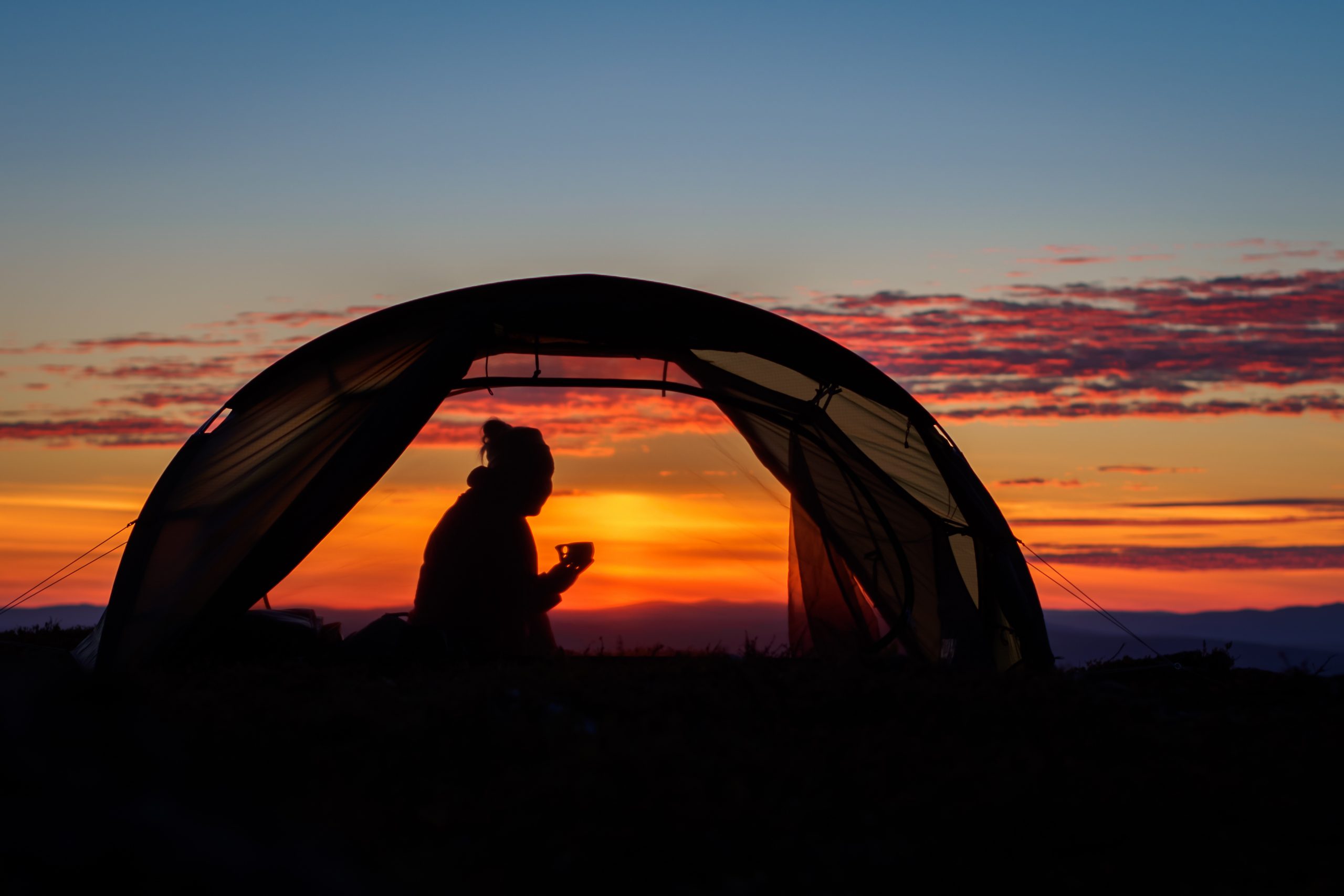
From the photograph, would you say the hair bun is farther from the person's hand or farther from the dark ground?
the dark ground

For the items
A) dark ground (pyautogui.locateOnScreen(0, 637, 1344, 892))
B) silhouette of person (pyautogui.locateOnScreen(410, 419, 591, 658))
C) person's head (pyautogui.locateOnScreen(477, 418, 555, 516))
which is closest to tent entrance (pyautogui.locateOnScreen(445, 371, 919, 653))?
person's head (pyautogui.locateOnScreen(477, 418, 555, 516))

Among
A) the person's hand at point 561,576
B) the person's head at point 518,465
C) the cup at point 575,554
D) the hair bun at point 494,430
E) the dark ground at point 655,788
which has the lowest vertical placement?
the dark ground at point 655,788

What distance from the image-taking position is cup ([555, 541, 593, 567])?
8430 mm

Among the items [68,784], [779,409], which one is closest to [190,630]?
[68,784]

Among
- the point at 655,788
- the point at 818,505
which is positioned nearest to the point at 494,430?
the point at 818,505

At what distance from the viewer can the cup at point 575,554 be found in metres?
8.43

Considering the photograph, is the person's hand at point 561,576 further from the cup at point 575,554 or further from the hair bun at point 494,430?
the hair bun at point 494,430

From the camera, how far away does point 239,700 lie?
5.62m

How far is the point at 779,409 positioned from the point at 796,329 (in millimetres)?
724

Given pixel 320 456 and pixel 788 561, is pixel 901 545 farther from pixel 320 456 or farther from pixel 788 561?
pixel 320 456

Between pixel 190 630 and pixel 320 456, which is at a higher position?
pixel 320 456

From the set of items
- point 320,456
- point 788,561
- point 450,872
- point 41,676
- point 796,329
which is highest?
point 796,329

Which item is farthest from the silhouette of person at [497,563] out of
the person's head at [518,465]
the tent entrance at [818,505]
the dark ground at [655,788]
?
the dark ground at [655,788]

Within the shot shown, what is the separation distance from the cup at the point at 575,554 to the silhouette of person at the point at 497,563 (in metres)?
0.02
